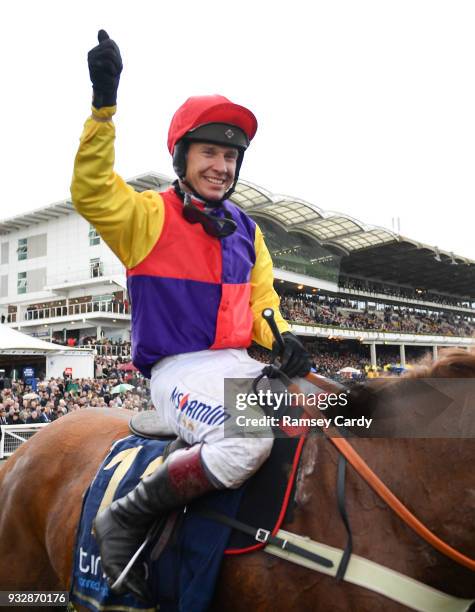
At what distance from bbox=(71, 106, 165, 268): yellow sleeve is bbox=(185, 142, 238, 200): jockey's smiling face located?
19 cm

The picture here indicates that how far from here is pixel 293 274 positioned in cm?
3941

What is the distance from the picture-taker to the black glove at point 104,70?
188 centimetres

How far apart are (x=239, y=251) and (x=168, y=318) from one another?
49cm

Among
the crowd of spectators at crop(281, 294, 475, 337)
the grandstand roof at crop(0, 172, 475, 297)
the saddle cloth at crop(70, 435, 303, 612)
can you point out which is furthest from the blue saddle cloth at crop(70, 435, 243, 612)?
the crowd of spectators at crop(281, 294, 475, 337)

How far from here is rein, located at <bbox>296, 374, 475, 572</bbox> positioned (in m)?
1.72

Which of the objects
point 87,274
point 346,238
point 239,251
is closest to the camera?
point 239,251

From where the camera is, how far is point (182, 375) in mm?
2246

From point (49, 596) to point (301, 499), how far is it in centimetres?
Answer: 181

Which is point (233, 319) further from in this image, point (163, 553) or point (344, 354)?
point (344, 354)

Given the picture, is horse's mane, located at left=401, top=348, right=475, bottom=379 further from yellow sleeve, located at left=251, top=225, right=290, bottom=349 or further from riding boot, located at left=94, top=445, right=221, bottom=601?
riding boot, located at left=94, top=445, right=221, bottom=601

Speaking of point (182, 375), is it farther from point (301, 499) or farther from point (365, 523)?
point (365, 523)

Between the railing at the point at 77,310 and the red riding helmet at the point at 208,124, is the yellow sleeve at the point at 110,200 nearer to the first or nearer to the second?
the red riding helmet at the point at 208,124

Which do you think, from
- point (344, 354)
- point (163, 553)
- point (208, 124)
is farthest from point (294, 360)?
point (344, 354)

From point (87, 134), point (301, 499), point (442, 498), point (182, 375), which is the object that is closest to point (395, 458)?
point (442, 498)
